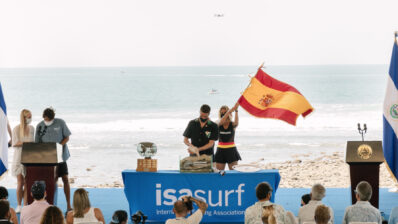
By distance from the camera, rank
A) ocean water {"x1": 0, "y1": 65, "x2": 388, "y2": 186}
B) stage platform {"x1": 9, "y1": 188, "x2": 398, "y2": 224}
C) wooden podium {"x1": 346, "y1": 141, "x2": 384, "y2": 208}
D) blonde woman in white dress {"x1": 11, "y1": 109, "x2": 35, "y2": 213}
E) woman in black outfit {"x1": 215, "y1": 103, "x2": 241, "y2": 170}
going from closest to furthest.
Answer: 1. wooden podium {"x1": 346, "y1": 141, "x2": 384, "y2": 208}
2. blonde woman in white dress {"x1": 11, "y1": 109, "x2": 35, "y2": 213}
3. stage platform {"x1": 9, "y1": 188, "x2": 398, "y2": 224}
4. woman in black outfit {"x1": 215, "y1": 103, "x2": 241, "y2": 170}
5. ocean water {"x1": 0, "y1": 65, "x2": 388, "y2": 186}

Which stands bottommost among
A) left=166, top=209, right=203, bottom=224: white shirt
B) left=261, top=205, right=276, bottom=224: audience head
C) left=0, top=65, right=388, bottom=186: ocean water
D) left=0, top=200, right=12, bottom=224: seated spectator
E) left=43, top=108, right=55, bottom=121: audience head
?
left=166, top=209, right=203, bottom=224: white shirt

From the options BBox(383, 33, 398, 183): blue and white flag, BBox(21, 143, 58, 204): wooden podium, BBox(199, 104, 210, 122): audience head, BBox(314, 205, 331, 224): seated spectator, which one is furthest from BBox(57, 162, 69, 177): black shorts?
BBox(383, 33, 398, 183): blue and white flag

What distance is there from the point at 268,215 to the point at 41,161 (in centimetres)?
312

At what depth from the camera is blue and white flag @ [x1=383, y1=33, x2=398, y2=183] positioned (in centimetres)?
786

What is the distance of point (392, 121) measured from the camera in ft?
25.9

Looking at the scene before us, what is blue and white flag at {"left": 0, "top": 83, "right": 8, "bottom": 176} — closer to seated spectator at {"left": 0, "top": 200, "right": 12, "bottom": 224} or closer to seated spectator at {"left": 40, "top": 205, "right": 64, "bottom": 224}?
seated spectator at {"left": 0, "top": 200, "right": 12, "bottom": 224}

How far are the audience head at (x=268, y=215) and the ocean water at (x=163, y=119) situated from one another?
5.51ft

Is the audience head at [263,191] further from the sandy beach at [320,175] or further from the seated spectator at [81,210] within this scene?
the sandy beach at [320,175]

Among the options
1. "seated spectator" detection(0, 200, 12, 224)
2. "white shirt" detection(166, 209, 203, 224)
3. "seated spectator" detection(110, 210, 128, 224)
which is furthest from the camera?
"white shirt" detection(166, 209, 203, 224)

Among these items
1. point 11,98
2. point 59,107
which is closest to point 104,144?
point 59,107

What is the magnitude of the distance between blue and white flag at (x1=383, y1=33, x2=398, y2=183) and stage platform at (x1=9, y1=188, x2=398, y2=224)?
60 cm

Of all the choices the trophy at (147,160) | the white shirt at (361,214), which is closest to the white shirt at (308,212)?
the white shirt at (361,214)

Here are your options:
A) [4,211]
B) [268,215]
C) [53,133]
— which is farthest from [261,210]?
[53,133]

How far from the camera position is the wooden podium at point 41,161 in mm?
7035
